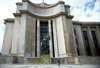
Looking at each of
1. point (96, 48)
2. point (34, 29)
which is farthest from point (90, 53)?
point (34, 29)

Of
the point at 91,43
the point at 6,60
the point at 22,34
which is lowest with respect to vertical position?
the point at 6,60

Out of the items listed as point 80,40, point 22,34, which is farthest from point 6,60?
point 80,40

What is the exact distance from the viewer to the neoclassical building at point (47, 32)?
2511 centimetres

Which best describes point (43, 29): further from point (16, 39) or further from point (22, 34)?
point (16, 39)

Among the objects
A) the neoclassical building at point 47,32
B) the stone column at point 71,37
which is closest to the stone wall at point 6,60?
the neoclassical building at point 47,32

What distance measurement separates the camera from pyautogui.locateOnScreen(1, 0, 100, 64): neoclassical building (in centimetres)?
2511

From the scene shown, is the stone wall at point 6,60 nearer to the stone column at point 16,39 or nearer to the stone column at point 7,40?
the stone column at point 16,39

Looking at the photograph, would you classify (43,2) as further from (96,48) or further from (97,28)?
(96,48)

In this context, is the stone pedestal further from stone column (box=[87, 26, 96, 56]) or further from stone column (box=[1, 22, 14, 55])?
stone column (box=[87, 26, 96, 56])

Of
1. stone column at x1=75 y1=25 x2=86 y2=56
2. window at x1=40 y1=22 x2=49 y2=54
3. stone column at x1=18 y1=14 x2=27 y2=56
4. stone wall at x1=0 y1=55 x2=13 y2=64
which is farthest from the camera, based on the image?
stone column at x1=75 y1=25 x2=86 y2=56

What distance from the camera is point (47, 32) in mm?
30797

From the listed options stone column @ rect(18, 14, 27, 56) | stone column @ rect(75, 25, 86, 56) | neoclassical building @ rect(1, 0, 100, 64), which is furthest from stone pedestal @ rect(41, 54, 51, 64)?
stone column @ rect(75, 25, 86, 56)

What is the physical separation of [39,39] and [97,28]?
26061 mm

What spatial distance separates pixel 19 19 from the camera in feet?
92.3
